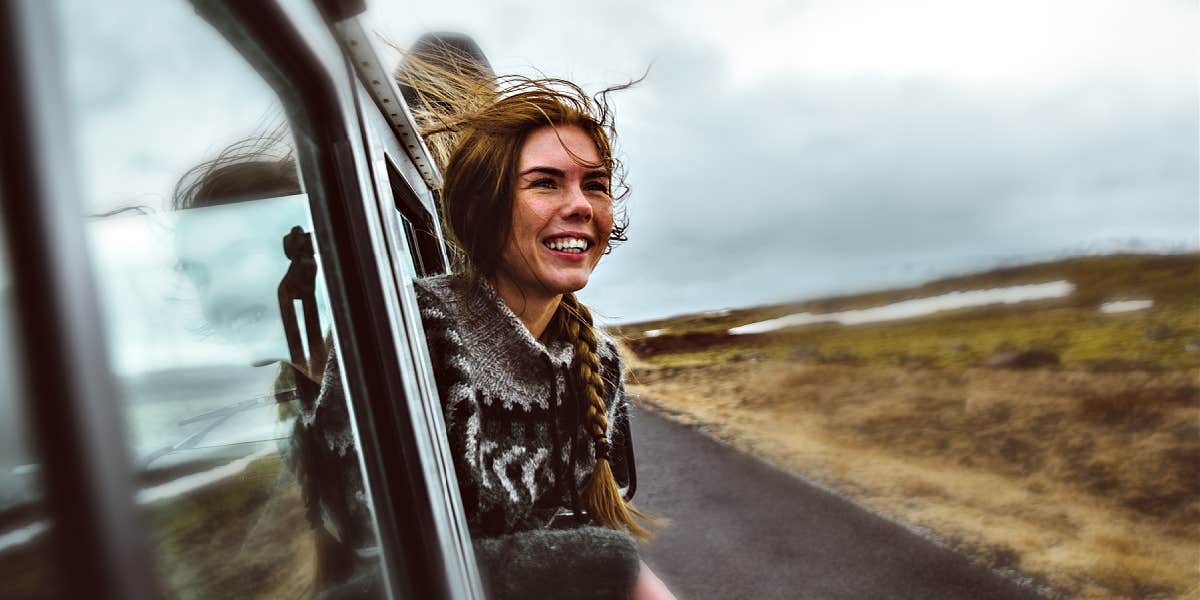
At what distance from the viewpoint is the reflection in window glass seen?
20.4 inches

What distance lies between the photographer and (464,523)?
3.92 feet

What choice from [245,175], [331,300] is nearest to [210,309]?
[245,175]

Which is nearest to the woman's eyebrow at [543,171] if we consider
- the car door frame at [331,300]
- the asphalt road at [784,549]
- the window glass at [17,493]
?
the car door frame at [331,300]

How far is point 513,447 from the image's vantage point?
1439 millimetres

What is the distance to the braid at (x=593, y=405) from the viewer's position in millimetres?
1575

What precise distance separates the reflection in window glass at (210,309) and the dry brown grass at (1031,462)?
110cm

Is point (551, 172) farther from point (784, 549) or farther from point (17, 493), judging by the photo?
point (784, 549)

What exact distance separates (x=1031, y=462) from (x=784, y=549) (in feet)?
17.3

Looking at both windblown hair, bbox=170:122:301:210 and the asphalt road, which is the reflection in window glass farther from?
the asphalt road

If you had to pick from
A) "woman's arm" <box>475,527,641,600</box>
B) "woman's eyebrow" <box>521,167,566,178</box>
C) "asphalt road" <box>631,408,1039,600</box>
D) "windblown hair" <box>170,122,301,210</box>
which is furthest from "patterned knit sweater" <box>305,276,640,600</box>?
"asphalt road" <box>631,408,1039,600</box>

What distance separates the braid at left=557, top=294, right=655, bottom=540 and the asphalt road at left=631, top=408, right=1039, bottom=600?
159 inches

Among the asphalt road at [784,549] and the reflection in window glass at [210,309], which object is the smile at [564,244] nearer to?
the reflection in window glass at [210,309]

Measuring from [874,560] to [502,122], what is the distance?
543 cm

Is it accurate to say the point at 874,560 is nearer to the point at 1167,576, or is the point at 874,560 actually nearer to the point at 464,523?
the point at 1167,576
